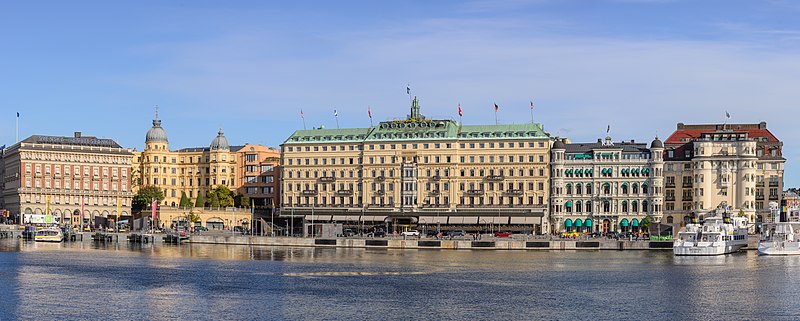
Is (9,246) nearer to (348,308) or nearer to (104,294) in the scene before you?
(104,294)

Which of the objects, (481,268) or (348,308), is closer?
(348,308)

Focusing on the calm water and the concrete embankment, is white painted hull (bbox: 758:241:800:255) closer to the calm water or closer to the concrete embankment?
the calm water

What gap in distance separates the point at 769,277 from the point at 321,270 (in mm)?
48698

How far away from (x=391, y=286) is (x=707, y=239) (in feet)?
232

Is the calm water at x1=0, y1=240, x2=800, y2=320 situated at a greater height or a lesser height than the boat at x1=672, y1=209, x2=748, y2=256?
lesser

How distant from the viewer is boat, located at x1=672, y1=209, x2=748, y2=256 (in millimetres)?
163250

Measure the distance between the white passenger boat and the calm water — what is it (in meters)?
3.72

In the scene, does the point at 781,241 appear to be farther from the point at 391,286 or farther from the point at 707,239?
the point at 391,286

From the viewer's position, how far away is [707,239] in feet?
543

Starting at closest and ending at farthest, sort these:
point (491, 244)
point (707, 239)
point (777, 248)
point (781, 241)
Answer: point (707, 239) < point (777, 248) < point (781, 241) < point (491, 244)

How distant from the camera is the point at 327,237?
19675 centimetres

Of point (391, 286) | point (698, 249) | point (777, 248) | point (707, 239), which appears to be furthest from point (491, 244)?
point (391, 286)

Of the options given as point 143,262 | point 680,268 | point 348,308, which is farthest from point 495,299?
point 143,262

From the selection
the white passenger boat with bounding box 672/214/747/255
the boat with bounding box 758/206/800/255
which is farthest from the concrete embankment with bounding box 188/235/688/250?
the boat with bounding box 758/206/800/255
